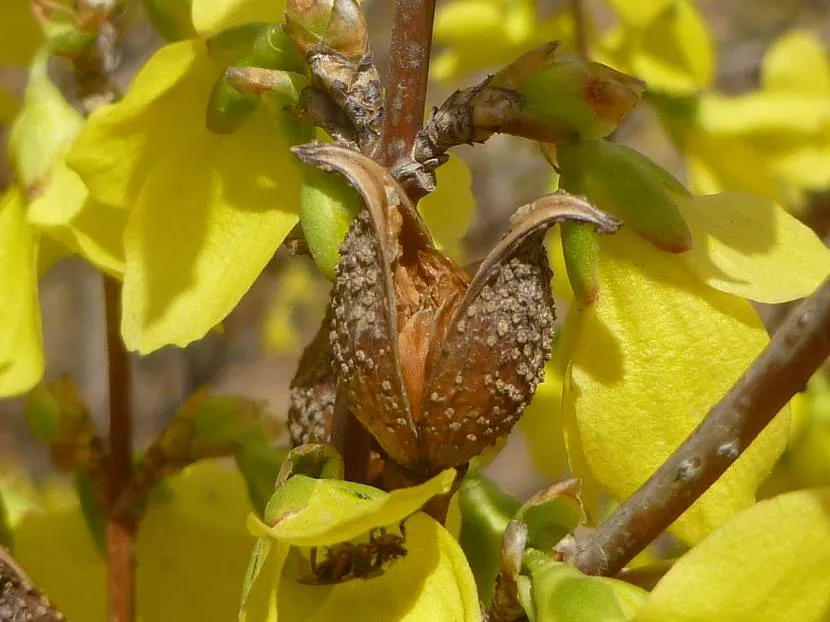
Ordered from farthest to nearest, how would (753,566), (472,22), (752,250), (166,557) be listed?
1. (472,22)
2. (166,557)
3. (752,250)
4. (753,566)

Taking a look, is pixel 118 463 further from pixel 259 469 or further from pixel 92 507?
pixel 259 469

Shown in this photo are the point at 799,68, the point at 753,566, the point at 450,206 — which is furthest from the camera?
the point at 799,68

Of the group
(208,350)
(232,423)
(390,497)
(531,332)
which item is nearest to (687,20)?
(232,423)

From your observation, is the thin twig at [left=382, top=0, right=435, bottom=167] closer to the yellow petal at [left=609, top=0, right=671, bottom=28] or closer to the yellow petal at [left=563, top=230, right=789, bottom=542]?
the yellow petal at [left=563, top=230, right=789, bottom=542]

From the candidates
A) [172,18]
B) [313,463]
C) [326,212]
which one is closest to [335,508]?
[313,463]

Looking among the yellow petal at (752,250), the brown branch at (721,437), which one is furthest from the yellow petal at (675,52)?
the brown branch at (721,437)

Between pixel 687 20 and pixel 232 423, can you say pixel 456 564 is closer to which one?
pixel 232 423

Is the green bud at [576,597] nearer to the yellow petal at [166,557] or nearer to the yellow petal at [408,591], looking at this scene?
the yellow petal at [408,591]
